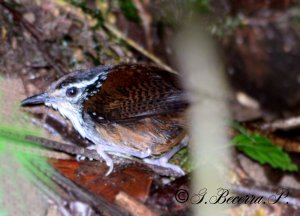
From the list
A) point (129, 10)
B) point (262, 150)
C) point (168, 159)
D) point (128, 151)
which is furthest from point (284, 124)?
point (129, 10)

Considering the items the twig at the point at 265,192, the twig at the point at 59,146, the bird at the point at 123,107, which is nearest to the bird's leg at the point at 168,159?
the bird at the point at 123,107

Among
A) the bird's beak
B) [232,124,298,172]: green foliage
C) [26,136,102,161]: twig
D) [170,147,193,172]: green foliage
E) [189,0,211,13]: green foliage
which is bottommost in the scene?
[170,147,193,172]: green foliage

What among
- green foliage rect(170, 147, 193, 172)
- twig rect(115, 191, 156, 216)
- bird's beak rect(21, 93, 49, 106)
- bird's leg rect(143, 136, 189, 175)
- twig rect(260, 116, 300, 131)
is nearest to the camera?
twig rect(115, 191, 156, 216)

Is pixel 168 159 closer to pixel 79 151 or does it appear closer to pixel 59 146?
pixel 79 151

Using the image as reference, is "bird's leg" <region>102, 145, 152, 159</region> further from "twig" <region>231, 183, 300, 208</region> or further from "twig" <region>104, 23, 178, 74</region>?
"twig" <region>104, 23, 178, 74</region>

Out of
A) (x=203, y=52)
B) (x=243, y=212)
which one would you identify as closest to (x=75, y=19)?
(x=203, y=52)

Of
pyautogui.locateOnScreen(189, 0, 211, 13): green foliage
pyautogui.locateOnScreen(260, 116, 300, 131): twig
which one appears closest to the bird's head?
pyautogui.locateOnScreen(260, 116, 300, 131): twig
